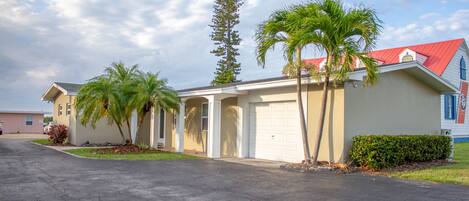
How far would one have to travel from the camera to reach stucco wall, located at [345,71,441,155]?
13367 millimetres

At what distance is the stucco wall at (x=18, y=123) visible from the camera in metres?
47.1

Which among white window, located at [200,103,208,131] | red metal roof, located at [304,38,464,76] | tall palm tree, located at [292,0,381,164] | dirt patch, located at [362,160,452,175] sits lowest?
dirt patch, located at [362,160,452,175]

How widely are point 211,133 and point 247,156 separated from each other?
68.9 inches

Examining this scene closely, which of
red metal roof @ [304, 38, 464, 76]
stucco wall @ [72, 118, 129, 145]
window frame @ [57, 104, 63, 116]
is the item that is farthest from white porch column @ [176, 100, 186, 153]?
red metal roof @ [304, 38, 464, 76]

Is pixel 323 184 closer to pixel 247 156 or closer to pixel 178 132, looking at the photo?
pixel 247 156

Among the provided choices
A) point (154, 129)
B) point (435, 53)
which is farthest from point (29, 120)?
point (435, 53)

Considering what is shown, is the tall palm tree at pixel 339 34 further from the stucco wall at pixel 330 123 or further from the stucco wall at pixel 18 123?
the stucco wall at pixel 18 123

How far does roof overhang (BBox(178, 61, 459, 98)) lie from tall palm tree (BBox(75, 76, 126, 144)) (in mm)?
3141

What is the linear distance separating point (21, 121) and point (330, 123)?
1750 inches

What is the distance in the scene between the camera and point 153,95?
18.4 meters

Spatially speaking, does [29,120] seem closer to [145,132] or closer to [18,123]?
[18,123]

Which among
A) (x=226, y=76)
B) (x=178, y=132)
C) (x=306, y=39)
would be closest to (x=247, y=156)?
(x=178, y=132)

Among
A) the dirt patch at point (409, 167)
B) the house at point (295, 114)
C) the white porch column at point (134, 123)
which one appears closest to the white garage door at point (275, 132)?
the house at point (295, 114)

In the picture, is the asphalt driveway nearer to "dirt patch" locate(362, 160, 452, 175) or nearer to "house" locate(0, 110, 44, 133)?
"dirt patch" locate(362, 160, 452, 175)
